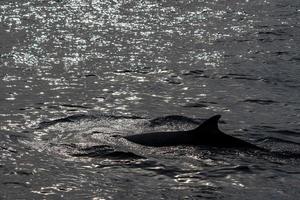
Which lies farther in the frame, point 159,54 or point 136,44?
point 136,44

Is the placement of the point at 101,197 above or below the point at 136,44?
below

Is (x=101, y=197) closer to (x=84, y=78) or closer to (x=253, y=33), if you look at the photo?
(x=84, y=78)

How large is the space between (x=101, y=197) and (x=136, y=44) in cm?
1663

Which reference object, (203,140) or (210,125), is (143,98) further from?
(210,125)

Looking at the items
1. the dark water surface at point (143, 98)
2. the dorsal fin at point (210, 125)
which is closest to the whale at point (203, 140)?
the dorsal fin at point (210, 125)

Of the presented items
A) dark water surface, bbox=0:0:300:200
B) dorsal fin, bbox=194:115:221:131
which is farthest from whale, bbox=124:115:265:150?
dark water surface, bbox=0:0:300:200

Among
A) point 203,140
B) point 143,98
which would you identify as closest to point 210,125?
point 203,140

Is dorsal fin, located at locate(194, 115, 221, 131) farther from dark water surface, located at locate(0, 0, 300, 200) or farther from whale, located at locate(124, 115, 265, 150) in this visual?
dark water surface, located at locate(0, 0, 300, 200)

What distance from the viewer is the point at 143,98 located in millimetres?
20422

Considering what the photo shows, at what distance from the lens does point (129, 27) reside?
32.7 m

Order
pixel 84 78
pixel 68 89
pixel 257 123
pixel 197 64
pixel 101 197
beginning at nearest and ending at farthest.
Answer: pixel 101 197, pixel 257 123, pixel 68 89, pixel 84 78, pixel 197 64

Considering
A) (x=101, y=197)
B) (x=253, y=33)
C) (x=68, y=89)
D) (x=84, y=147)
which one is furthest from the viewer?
(x=253, y=33)

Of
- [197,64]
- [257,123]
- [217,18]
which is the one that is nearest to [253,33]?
[217,18]

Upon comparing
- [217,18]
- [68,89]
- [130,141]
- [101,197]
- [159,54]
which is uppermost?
[217,18]
